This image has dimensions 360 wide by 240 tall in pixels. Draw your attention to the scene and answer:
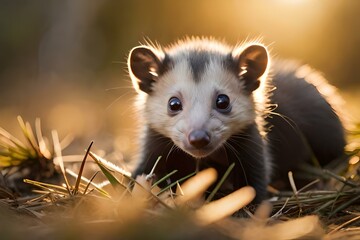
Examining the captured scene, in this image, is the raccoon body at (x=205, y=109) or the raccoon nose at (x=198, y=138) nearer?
the raccoon nose at (x=198, y=138)

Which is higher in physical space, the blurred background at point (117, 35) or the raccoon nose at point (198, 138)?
the blurred background at point (117, 35)

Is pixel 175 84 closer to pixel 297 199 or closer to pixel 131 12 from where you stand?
pixel 297 199

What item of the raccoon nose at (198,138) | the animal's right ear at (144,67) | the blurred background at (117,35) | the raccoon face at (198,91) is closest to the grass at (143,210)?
the raccoon nose at (198,138)

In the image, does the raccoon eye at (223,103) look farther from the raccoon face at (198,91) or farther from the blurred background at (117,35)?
the blurred background at (117,35)

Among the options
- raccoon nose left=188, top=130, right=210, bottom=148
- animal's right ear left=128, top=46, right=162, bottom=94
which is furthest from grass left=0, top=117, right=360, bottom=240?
animal's right ear left=128, top=46, right=162, bottom=94

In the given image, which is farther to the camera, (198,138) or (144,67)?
(144,67)

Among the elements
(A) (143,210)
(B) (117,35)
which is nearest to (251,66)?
(A) (143,210)

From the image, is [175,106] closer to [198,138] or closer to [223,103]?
[223,103]
